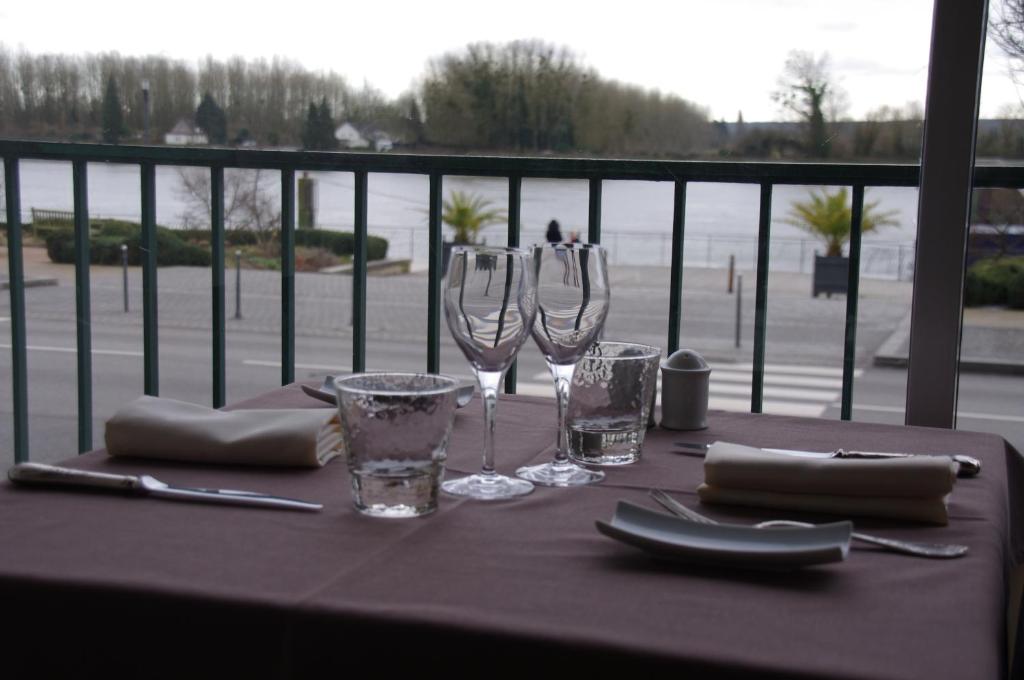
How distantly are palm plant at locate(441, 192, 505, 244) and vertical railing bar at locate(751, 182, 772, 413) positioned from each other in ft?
2.05

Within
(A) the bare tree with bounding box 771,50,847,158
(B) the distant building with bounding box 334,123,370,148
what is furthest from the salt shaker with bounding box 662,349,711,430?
(B) the distant building with bounding box 334,123,370,148

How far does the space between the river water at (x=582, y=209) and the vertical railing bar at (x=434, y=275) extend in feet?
0.19

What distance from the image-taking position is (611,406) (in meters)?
1.04

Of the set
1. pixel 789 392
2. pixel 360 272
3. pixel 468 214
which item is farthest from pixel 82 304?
pixel 789 392

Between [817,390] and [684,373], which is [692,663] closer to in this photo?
[684,373]

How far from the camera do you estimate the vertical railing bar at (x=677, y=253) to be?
212cm

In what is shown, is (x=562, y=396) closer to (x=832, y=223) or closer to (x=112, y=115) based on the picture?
(x=832, y=223)

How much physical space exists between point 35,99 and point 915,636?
2.79 meters

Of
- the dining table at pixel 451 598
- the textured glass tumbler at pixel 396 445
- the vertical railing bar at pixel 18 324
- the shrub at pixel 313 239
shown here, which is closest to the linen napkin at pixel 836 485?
the dining table at pixel 451 598

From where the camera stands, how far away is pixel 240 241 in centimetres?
251

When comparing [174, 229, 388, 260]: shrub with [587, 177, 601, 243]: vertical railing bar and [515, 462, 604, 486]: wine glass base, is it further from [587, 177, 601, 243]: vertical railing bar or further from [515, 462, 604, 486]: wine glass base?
[515, 462, 604, 486]: wine glass base

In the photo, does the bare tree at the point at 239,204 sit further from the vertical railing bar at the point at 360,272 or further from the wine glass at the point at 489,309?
the wine glass at the point at 489,309

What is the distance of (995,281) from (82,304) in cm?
199

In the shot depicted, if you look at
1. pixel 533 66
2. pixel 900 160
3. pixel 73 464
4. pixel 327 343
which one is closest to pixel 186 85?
pixel 533 66
